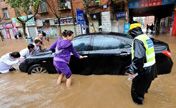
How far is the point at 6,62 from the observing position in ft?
11.6

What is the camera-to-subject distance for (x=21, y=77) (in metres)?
3.50

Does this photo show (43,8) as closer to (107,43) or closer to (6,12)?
(6,12)

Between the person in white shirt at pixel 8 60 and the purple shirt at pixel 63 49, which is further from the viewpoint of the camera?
the person in white shirt at pixel 8 60

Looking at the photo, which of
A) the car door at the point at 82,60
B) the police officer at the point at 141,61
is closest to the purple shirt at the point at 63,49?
the car door at the point at 82,60

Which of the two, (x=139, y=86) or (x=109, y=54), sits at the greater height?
(x=109, y=54)

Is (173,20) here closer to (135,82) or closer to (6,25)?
(135,82)

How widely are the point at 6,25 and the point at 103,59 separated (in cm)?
2595

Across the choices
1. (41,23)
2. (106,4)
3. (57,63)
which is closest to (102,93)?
(57,63)

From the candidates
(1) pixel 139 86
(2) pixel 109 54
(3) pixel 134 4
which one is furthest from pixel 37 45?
(3) pixel 134 4

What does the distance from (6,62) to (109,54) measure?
3.32 m

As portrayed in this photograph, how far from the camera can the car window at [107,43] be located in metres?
2.81

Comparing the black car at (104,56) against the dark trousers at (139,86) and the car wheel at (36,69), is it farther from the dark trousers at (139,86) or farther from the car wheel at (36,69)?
the dark trousers at (139,86)

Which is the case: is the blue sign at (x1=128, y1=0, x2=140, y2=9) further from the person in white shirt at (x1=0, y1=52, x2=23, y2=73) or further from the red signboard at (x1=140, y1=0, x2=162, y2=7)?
the person in white shirt at (x1=0, y1=52, x2=23, y2=73)

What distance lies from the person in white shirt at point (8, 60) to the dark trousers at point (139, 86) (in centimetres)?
320
